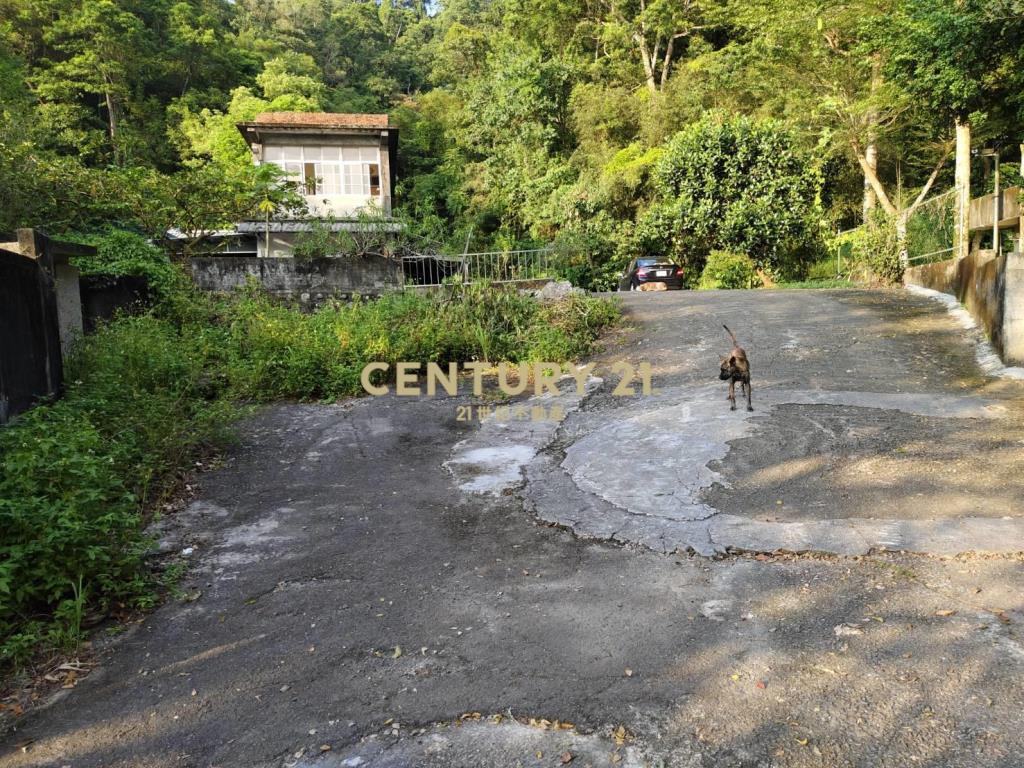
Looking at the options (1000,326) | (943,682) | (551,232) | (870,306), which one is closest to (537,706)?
(943,682)

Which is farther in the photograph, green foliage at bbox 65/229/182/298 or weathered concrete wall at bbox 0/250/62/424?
green foliage at bbox 65/229/182/298

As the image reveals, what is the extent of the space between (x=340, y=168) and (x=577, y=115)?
958 centimetres

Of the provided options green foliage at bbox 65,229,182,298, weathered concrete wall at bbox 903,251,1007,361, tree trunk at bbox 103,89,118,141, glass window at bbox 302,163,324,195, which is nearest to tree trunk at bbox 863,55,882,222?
weathered concrete wall at bbox 903,251,1007,361

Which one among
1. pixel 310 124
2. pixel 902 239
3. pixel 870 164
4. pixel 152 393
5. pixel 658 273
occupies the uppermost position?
pixel 310 124

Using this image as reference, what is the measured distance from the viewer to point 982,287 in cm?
805

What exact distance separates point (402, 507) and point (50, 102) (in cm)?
2866

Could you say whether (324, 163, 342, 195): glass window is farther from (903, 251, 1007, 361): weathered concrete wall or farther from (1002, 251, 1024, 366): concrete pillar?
(1002, 251, 1024, 366): concrete pillar

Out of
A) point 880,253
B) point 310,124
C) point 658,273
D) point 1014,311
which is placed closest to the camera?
point 1014,311

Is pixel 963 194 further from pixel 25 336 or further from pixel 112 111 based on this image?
pixel 112 111

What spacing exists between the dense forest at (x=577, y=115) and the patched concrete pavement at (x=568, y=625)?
733 centimetres

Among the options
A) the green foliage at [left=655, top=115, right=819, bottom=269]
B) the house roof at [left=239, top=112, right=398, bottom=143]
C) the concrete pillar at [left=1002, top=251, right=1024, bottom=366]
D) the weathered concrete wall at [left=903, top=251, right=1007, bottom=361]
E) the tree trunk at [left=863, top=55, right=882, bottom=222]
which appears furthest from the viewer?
the house roof at [left=239, top=112, right=398, bottom=143]

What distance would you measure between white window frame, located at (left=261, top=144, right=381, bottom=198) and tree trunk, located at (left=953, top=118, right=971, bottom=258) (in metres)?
17.2

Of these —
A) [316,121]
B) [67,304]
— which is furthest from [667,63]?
[67,304]

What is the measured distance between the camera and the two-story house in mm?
21609
